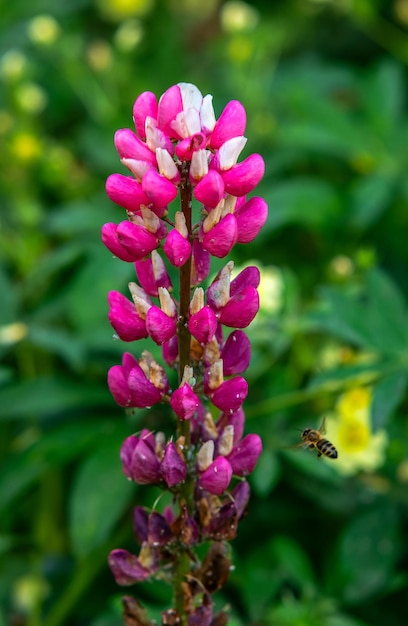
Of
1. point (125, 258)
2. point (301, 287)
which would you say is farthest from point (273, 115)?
point (125, 258)

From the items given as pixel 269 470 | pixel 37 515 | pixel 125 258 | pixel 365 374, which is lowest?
pixel 37 515

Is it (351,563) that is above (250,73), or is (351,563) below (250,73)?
below

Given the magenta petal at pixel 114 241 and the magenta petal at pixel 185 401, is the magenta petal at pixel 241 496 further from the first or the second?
the magenta petal at pixel 114 241

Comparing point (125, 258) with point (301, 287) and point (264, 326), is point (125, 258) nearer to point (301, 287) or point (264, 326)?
point (264, 326)

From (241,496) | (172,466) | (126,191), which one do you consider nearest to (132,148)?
(126,191)

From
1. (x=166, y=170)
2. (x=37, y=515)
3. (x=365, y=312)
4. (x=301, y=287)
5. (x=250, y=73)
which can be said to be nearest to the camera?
(x=166, y=170)

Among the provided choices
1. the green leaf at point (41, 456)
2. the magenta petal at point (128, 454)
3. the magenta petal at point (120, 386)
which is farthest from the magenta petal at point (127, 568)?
the green leaf at point (41, 456)
